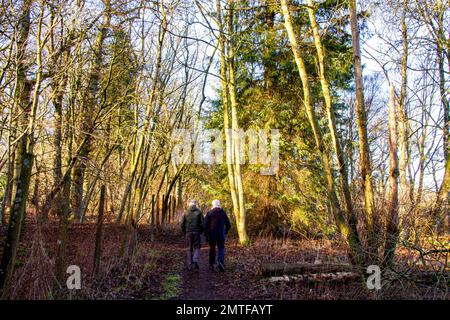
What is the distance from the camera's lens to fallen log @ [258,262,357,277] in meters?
7.60

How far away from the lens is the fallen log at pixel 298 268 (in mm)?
7602

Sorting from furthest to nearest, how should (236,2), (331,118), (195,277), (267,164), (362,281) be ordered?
(267,164) → (236,2) → (195,277) → (331,118) → (362,281)

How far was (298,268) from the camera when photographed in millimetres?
7824

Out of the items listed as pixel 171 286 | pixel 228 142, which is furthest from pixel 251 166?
pixel 171 286

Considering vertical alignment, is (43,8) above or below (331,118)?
above

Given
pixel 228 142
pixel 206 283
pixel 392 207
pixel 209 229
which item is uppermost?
pixel 228 142

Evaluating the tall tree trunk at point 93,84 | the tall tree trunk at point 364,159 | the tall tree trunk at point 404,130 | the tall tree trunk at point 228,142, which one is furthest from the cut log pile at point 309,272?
the tall tree trunk at point 228,142

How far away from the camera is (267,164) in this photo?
579 inches

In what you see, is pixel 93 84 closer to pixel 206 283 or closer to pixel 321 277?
pixel 206 283

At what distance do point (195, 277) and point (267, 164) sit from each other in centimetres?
723

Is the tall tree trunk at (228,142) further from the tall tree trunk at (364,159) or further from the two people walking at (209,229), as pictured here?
the tall tree trunk at (364,159)

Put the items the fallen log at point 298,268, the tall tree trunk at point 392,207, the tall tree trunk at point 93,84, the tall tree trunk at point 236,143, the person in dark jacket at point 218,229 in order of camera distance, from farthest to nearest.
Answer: the tall tree trunk at point 236,143 → the tall tree trunk at point 93,84 → the person in dark jacket at point 218,229 → the fallen log at point 298,268 → the tall tree trunk at point 392,207

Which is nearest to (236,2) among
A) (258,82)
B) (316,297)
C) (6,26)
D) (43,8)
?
(258,82)

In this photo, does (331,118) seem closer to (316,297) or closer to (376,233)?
(376,233)
